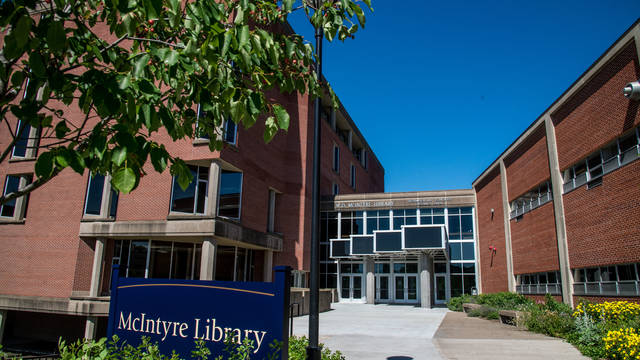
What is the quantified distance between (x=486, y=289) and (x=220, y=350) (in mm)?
30953

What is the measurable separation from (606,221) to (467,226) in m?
19.3

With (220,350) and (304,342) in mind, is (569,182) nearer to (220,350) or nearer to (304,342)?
(304,342)

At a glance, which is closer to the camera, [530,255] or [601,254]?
[601,254]

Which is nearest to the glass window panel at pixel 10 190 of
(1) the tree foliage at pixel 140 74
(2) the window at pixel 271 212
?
(2) the window at pixel 271 212

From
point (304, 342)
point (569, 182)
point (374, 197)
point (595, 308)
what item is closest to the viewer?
point (304, 342)

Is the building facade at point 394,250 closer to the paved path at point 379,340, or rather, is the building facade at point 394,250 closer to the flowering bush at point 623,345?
the paved path at point 379,340

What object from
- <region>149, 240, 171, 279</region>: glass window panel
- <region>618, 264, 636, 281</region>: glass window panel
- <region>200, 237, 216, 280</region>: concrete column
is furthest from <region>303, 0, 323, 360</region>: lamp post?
<region>149, 240, 171, 279</region>: glass window panel

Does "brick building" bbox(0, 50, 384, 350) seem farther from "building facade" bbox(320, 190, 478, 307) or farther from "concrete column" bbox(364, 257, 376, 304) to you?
"concrete column" bbox(364, 257, 376, 304)

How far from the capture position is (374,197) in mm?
37938

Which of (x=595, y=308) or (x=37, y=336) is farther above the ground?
(x=595, y=308)

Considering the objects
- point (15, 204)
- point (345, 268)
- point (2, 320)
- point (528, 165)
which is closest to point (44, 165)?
point (528, 165)

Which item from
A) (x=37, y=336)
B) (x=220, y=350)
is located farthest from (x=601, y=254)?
(x=37, y=336)

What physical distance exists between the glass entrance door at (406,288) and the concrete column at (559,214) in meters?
16.9

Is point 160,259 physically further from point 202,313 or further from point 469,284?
point 469,284
